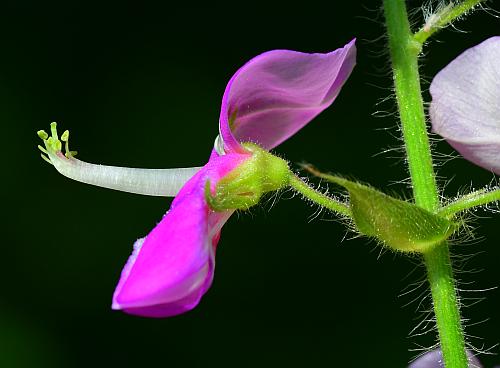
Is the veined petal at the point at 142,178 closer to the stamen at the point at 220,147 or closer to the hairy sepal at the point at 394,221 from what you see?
the stamen at the point at 220,147

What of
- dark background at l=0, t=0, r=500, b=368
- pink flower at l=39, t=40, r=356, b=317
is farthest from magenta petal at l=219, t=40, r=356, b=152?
dark background at l=0, t=0, r=500, b=368

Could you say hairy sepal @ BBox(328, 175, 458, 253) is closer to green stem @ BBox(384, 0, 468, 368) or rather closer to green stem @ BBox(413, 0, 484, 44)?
green stem @ BBox(384, 0, 468, 368)

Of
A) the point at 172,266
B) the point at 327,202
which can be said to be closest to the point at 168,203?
the point at 327,202

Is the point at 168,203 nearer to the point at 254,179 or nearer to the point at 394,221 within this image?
the point at 254,179

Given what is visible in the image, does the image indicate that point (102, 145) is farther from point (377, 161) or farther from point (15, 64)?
point (377, 161)

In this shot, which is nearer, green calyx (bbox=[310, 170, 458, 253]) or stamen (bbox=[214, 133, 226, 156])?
green calyx (bbox=[310, 170, 458, 253])
